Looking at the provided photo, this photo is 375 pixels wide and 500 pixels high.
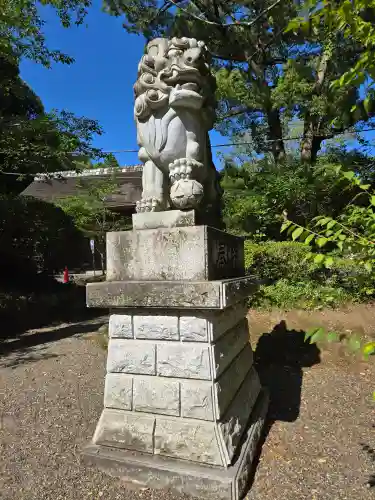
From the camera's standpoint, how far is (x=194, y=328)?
2340 millimetres

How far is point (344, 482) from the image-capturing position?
2.47 m

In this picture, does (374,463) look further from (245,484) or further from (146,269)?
(146,269)

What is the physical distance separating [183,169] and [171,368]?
→ 1451 millimetres

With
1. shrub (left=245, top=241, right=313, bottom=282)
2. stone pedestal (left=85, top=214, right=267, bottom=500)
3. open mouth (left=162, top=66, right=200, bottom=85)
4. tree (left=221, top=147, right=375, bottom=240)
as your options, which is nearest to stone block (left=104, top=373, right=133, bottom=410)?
stone pedestal (left=85, top=214, right=267, bottom=500)

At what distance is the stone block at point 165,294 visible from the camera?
7.32 ft

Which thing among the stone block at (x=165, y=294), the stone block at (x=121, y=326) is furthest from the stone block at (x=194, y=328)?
the stone block at (x=121, y=326)

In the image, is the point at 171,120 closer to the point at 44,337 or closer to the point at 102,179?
the point at 44,337

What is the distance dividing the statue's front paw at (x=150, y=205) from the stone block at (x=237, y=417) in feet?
5.16

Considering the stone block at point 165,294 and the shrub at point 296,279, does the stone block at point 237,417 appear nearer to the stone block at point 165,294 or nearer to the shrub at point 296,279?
the stone block at point 165,294

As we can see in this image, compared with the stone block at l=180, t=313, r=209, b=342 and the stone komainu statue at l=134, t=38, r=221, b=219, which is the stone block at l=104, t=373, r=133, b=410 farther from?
the stone komainu statue at l=134, t=38, r=221, b=219

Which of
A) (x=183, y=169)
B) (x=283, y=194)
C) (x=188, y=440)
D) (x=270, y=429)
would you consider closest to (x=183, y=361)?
(x=188, y=440)

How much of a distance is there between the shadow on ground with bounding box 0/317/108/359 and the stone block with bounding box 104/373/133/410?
12.3ft

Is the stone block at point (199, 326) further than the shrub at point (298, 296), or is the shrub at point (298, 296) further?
the shrub at point (298, 296)

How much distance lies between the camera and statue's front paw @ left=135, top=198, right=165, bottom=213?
268cm
